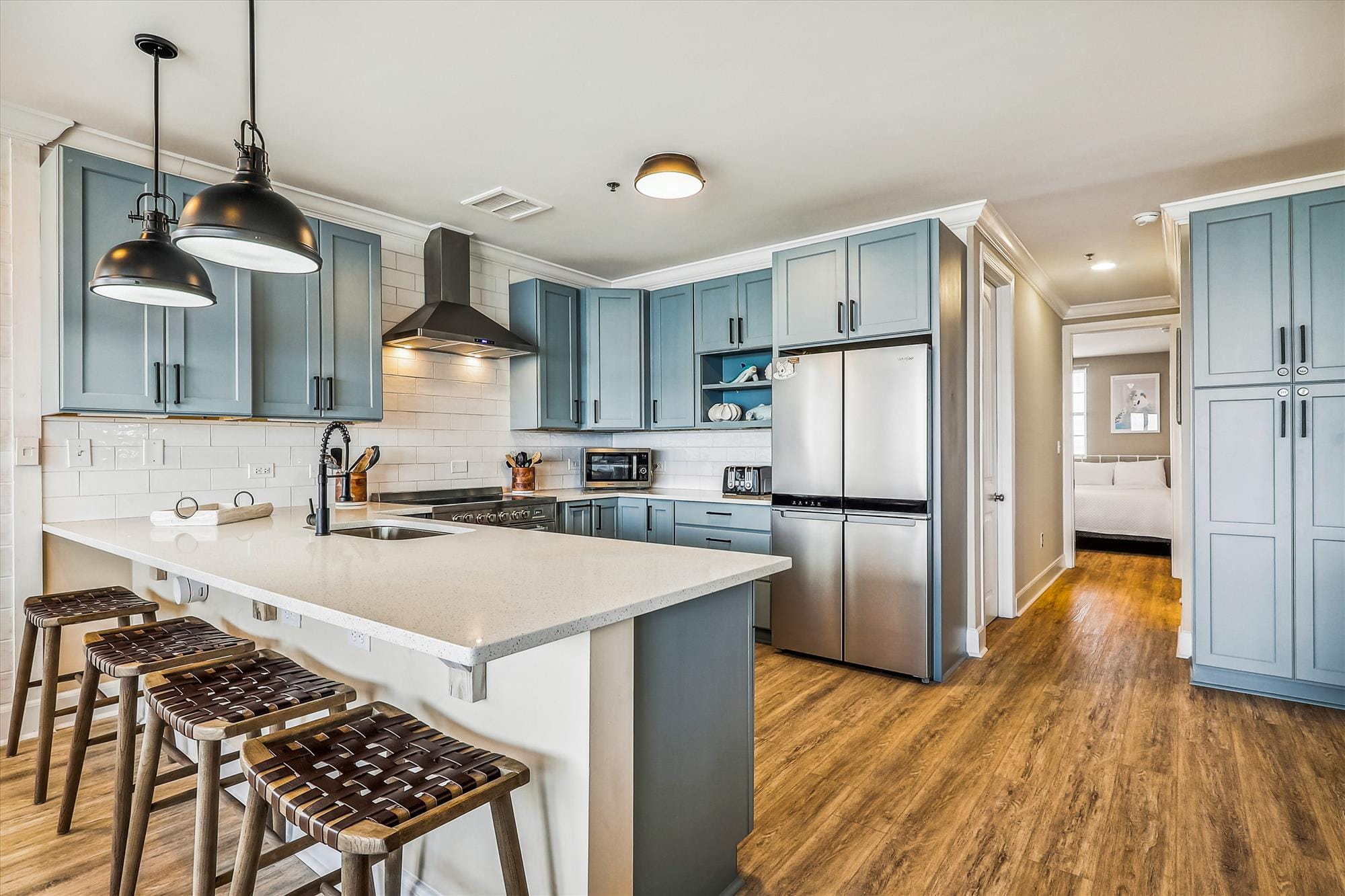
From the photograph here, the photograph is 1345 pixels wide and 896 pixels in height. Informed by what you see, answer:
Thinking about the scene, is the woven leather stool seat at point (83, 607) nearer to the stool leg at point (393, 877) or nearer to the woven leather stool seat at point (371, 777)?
the woven leather stool seat at point (371, 777)

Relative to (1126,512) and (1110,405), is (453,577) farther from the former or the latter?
(1110,405)

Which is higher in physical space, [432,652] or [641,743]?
[432,652]

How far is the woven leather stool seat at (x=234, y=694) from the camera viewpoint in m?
1.41

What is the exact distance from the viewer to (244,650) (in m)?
1.89

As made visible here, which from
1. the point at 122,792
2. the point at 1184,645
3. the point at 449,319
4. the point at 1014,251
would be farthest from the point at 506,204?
the point at 1184,645

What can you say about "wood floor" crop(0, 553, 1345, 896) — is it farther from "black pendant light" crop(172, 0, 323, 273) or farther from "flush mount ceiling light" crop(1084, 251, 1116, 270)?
"flush mount ceiling light" crop(1084, 251, 1116, 270)

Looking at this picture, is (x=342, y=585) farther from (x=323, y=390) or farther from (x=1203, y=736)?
(x=1203, y=736)

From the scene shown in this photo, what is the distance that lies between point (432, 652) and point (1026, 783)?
2239 millimetres

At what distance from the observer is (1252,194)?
338 cm

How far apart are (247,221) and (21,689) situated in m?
2.07

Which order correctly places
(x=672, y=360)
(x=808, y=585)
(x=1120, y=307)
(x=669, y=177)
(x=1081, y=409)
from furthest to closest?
(x=1081, y=409)
(x=1120, y=307)
(x=672, y=360)
(x=808, y=585)
(x=669, y=177)

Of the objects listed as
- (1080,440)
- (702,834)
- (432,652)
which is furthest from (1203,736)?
(1080,440)

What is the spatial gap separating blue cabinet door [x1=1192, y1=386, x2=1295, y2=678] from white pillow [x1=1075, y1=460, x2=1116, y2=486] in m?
6.06

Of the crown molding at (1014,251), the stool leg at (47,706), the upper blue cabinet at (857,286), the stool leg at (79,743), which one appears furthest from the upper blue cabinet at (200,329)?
the crown molding at (1014,251)
